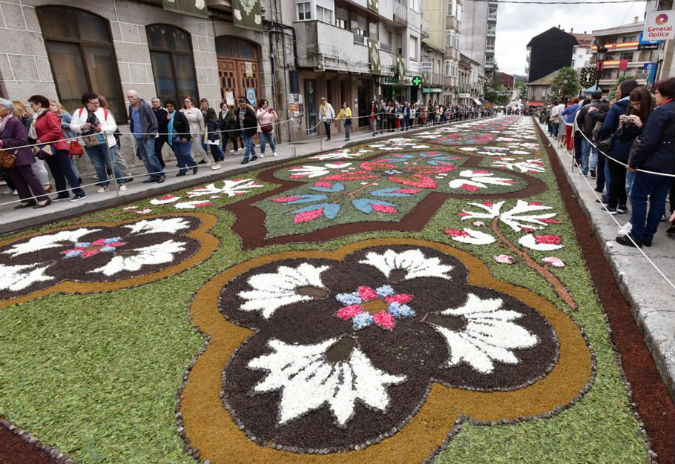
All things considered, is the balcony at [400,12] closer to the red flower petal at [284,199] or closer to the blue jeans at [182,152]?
A: the blue jeans at [182,152]

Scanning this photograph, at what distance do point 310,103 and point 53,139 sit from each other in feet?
46.7

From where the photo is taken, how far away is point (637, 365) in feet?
7.46

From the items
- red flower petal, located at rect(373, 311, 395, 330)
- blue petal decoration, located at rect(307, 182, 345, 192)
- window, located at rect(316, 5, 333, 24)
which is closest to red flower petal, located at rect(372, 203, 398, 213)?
blue petal decoration, located at rect(307, 182, 345, 192)

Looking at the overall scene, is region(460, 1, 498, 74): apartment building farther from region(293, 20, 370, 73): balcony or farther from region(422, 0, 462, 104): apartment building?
region(293, 20, 370, 73): balcony

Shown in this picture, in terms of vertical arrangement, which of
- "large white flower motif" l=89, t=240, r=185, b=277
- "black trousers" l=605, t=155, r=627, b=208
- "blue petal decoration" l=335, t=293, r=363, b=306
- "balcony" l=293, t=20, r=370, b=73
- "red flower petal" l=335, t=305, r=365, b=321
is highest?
"balcony" l=293, t=20, r=370, b=73

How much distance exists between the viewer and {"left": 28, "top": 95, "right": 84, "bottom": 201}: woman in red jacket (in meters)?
6.12

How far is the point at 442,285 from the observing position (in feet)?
10.6

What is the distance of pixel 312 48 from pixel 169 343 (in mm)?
16414

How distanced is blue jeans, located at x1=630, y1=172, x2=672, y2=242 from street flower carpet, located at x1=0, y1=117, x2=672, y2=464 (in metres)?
0.57

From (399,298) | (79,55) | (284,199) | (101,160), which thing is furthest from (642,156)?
(79,55)

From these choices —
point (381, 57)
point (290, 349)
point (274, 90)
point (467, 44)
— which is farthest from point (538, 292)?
point (467, 44)

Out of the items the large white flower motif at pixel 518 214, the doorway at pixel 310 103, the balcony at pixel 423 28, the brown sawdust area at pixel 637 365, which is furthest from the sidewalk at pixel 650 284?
the balcony at pixel 423 28

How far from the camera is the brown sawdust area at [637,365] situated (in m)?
1.81

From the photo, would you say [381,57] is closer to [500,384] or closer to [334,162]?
[334,162]
